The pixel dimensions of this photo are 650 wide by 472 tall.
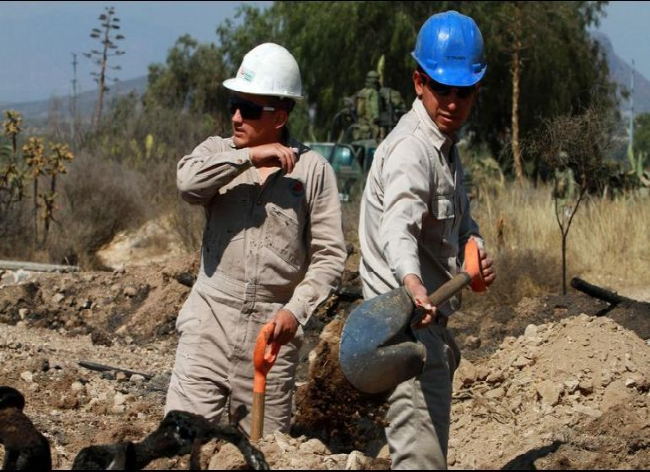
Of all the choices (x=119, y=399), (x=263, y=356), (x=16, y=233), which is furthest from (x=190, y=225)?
(x=263, y=356)

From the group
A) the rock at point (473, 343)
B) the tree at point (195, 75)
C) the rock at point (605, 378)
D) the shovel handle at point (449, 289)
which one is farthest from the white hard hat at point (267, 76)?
the tree at point (195, 75)

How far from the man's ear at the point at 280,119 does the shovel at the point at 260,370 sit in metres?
0.88

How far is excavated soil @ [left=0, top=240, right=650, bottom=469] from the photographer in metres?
5.86

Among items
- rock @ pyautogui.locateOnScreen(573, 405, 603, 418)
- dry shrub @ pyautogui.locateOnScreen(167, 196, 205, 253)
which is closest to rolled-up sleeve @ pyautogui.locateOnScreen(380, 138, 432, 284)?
rock @ pyautogui.locateOnScreen(573, 405, 603, 418)

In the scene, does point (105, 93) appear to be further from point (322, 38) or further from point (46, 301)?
point (46, 301)

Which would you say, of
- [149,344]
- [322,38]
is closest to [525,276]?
[149,344]

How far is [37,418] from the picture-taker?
22.9ft

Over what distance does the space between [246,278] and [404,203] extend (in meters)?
1.19

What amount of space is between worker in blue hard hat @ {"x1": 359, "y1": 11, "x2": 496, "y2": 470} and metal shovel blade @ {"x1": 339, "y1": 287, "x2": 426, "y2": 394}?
1.19ft

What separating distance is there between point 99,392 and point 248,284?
3296mm

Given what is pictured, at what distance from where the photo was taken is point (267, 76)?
5.22 m

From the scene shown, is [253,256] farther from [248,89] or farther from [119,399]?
[119,399]

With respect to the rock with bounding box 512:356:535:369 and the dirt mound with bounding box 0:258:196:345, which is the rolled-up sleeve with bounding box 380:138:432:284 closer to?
the rock with bounding box 512:356:535:369

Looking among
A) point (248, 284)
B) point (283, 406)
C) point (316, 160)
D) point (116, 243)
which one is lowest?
point (116, 243)
